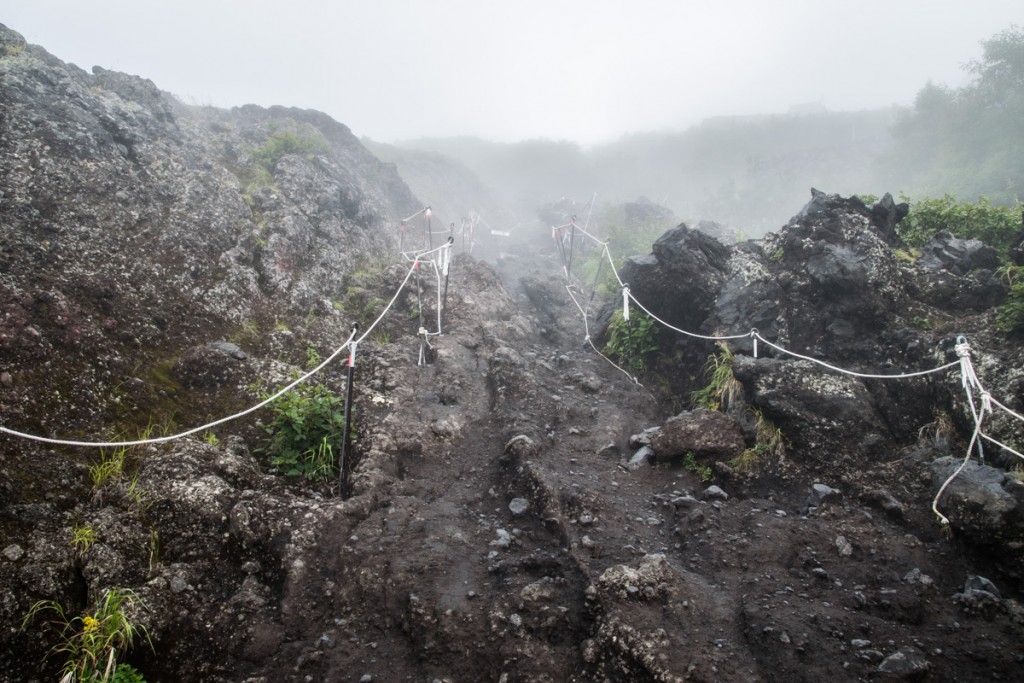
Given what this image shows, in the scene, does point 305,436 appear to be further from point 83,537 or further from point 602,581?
point 602,581

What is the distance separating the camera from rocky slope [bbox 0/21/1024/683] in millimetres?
4281

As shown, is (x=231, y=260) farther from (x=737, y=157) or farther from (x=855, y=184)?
(x=737, y=157)

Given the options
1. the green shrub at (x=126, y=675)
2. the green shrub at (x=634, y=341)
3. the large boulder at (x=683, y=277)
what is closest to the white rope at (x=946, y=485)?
the large boulder at (x=683, y=277)

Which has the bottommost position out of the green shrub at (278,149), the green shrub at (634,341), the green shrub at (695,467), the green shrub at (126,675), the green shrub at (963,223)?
the green shrub at (126,675)

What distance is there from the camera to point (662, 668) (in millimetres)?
3961

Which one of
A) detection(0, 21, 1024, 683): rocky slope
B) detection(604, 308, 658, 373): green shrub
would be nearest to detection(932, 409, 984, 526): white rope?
detection(0, 21, 1024, 683): rocky slope

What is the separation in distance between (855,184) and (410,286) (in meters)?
39.8

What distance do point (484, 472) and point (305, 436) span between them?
2693 millimetres

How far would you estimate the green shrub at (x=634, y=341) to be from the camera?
10672 millimetres

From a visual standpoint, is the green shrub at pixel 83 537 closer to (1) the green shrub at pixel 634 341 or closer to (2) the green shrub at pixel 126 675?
(2) the green shrub at pixel 126 675

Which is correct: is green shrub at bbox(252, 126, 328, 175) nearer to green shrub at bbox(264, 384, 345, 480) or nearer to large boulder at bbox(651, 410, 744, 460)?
green shrub at bbox(264, 384, 345, 480)

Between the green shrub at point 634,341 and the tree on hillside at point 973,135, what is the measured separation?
2067cm

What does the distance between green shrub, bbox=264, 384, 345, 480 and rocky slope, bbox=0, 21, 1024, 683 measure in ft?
1.03

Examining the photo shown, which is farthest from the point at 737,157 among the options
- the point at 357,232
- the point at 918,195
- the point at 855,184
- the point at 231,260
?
the point at 231,260
